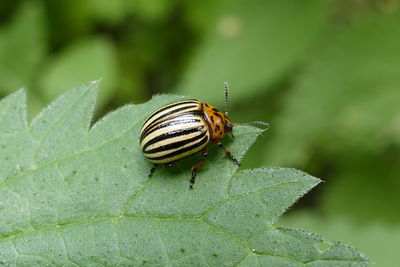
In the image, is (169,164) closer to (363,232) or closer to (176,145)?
(176,145)

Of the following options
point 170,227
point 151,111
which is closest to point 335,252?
point 170,227

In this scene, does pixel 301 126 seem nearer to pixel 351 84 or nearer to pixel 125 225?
pixel 351 84

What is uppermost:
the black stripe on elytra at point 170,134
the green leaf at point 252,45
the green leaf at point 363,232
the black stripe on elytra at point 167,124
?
the green leaf at point 252,45

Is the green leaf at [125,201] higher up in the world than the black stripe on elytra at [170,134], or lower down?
lower down

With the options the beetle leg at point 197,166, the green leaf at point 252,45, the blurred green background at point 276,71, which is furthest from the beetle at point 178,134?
the green leaf at point 252,45

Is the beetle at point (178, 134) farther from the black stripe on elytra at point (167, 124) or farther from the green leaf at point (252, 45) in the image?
the green leaf at point (252, 45)
